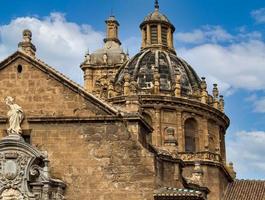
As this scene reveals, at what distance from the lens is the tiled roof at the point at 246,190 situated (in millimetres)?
50688

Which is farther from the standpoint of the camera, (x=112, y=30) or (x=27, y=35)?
(x=112, y=30)

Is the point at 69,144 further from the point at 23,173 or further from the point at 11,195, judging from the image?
the point at 11,195

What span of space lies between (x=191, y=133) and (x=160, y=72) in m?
5.05

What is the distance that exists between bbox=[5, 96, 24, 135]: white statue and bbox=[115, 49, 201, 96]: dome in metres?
24.8

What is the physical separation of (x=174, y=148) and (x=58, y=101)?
375 inches

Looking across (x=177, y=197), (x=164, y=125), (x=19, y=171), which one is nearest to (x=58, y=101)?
(x=19, y=171)

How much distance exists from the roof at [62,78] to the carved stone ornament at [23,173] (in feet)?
10.1

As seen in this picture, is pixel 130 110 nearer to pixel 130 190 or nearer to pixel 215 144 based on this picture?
pixel 130 190

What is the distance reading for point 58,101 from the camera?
95.2ft

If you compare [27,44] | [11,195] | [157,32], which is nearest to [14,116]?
[11,195]

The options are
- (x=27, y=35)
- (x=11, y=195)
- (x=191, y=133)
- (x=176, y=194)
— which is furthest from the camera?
(x=191, y=133)

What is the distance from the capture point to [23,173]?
26516mm

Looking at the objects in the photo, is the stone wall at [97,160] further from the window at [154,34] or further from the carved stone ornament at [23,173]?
the window at [154,34]

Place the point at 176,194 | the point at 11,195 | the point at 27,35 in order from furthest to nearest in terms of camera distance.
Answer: the point at 27,35 → the point at 176,194 → the point at 11,195
